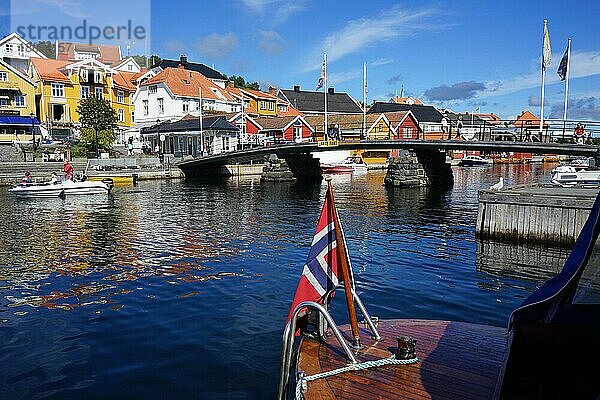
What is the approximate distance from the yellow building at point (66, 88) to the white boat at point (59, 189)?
4507cm

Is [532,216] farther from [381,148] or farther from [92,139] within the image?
[92,139]

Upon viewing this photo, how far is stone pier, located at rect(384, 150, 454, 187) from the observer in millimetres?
54562

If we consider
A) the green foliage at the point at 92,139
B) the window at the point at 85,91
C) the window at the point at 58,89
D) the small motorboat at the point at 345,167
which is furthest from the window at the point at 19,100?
the small motorboat at the point at 345,167

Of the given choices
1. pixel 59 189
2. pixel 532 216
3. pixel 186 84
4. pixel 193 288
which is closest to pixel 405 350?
pixel 193 288

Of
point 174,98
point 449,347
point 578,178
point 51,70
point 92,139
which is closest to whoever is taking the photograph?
point 449,347

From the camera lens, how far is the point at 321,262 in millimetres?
6949

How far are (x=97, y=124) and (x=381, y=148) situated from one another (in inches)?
1669

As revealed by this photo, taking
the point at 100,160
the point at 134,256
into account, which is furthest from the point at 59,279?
the point at 100,160

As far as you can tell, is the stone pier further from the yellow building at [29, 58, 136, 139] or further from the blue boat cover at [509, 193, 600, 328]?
the yellow building at [29, 58, 136, 139]

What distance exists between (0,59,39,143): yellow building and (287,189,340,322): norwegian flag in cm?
7504

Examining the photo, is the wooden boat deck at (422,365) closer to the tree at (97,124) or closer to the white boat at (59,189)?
the white boat at (59,189)

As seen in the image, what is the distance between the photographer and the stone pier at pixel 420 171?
5456cm

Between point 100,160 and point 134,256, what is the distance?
4172 cm

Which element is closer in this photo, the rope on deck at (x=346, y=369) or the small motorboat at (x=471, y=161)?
the rope on deck at (x=346, y=369)
